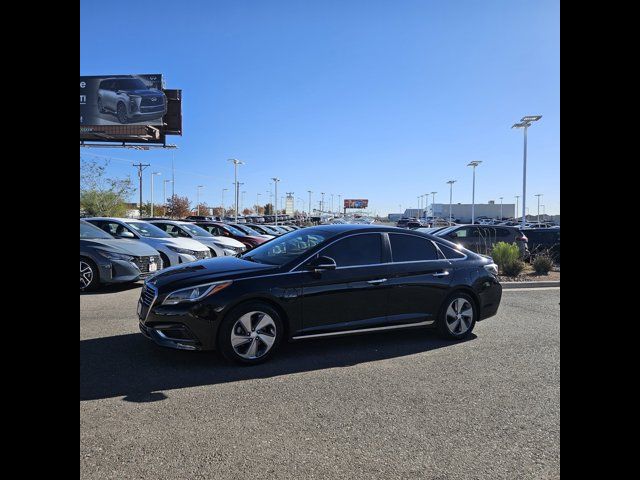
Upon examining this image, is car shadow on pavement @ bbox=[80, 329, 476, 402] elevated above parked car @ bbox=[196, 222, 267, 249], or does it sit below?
below

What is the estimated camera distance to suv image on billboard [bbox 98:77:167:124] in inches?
1210

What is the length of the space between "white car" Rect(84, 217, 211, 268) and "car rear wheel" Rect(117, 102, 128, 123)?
23.1 meters

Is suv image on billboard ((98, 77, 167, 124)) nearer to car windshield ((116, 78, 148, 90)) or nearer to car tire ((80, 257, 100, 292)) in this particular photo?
car windshield ((116, 78, 148, 90))

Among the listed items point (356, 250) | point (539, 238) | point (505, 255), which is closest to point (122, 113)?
point (539, 238)

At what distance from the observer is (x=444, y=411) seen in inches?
147

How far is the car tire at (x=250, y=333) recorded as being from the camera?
4.74m

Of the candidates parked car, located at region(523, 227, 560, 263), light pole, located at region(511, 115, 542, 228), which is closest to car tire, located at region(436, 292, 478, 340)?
parked car, located at region(523, 227, 560, 263)

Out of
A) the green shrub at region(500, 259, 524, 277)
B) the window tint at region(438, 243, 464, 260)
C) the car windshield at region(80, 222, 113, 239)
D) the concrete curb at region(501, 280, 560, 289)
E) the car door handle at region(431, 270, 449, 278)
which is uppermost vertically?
the car windshield at region(80, 222, 113, 239)

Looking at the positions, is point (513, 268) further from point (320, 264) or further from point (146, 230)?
point (146, 230)
